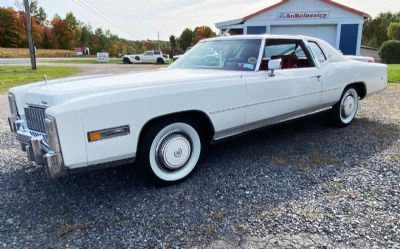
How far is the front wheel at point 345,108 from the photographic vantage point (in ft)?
17.5

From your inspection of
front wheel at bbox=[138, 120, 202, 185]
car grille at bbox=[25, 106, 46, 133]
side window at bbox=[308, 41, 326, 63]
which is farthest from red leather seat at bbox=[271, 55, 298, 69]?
car grille at bbox=[25, 106, 46, 133]

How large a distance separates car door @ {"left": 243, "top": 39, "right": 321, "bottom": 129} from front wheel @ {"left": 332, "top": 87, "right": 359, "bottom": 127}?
2.39 ft

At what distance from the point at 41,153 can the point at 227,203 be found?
5.44 feet

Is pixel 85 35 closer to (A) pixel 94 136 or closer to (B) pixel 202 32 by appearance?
(B) pixel 202 32

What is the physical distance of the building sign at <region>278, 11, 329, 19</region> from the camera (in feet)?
66.4

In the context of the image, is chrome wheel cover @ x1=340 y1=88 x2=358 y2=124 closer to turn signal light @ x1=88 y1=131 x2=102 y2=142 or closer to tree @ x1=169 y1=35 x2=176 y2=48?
turn signal light @ x1=88 y1=131 x2=102 y2=142

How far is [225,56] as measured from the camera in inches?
165

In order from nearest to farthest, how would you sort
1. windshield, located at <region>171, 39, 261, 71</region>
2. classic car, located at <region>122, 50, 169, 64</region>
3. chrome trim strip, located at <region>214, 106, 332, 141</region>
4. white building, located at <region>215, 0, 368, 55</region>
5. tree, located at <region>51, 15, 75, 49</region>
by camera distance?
chrome trim strip, located at <region>214, 106, 332, 141</region> → windshield, located at <region>171, 39, 261, 71</region> → white building, located at <region>215, 0, 368, 55</region> → classic car, located at <region>122, 50, 169, 64</region> → tree, located at <region>51, 15, 75, 49</region>

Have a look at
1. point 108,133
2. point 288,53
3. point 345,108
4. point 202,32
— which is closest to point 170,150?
point 108,133

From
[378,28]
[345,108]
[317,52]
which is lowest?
[345,108]

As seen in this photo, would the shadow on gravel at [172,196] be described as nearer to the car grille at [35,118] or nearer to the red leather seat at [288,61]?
the car grille at [35,118]

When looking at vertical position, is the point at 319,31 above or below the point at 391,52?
above

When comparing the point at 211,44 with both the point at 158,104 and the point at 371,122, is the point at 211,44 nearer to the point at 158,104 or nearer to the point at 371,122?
the point at 158,104

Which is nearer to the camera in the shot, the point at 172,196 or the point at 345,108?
the point at 172,196
